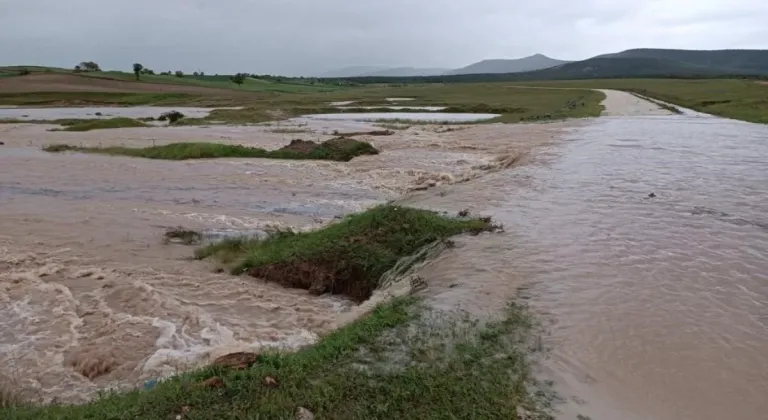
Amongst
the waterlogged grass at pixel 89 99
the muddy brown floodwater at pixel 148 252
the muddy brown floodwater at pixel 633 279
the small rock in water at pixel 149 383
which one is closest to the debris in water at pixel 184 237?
the muddy brown floodwater at pixel 148 252

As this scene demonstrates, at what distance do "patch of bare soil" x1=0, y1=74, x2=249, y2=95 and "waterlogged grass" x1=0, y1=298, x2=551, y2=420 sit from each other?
8531 centimetres

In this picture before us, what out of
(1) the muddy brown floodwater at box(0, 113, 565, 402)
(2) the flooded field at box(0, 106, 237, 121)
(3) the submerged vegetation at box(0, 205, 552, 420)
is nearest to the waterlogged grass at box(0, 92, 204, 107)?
(2) the flooded field at box(0, 106, 237, 121)

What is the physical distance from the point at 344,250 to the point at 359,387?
4.85 m

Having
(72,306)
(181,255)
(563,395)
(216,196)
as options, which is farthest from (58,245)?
(563,395)

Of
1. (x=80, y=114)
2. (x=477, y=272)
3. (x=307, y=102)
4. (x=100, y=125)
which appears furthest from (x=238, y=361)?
(x=307, y=102)

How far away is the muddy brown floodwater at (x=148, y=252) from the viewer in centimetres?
701

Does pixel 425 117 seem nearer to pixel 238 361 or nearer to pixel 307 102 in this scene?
pixel 307 102

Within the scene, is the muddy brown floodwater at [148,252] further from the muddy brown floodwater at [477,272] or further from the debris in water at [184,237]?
the debris in water at [184,237]

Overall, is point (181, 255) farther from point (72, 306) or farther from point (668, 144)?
point (668, 144)

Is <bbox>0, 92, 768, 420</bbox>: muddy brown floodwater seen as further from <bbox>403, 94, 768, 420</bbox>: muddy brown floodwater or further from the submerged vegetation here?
the submerged vegetation

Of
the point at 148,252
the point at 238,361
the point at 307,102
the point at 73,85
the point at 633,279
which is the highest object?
the point at 73,85

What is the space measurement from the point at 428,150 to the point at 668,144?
10184 millimetres

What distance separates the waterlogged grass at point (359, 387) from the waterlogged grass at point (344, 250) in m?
2.99

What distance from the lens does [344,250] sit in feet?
32.0
